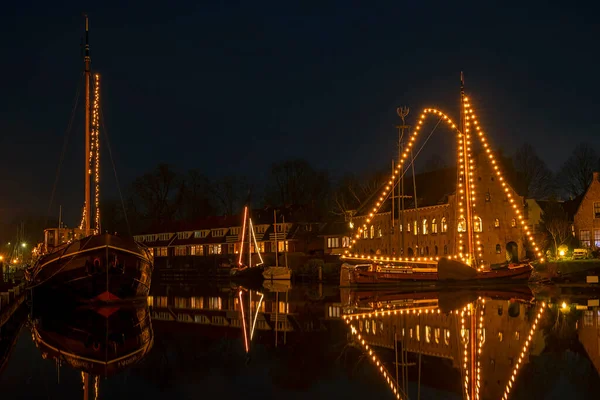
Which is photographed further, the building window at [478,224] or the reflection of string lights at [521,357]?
the building window at [478,224]

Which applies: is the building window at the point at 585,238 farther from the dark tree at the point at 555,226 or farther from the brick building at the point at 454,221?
the brick building at the point at 454,221

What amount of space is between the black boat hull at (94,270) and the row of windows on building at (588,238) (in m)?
42.8

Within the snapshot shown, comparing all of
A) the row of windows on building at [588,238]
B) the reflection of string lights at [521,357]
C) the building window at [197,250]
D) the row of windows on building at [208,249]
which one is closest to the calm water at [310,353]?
the reflection of string lights at [521,357]

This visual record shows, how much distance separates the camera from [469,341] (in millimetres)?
20500

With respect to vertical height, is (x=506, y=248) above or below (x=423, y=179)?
below

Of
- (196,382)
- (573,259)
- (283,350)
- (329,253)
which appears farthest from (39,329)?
(329,253)

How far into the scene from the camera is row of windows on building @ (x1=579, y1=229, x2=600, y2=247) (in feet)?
207

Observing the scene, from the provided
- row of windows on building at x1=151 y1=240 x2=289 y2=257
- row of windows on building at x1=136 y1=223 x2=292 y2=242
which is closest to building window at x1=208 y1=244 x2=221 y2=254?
row of windows on building at x1=151 y1=240 x2=289 y2=257

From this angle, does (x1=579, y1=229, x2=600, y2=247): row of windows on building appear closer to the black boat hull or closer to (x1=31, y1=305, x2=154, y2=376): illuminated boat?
the black boat hull

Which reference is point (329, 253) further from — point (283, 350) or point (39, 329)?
point (283, 350)

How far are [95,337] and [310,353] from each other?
761 centimetres

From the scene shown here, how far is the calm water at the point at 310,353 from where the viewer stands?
47.3 ft

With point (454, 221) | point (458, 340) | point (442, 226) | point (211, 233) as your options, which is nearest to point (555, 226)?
point (454, 221)

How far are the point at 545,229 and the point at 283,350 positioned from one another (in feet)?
170
